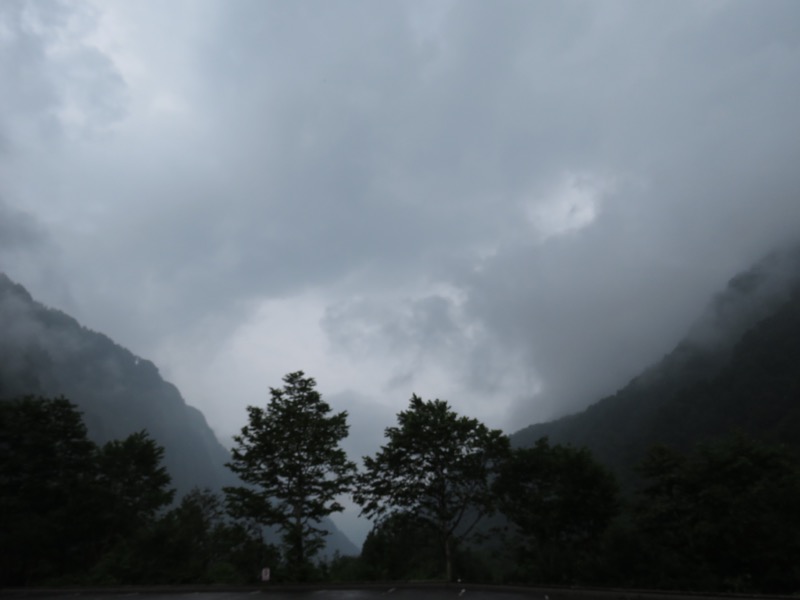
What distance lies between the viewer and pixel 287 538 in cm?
2775

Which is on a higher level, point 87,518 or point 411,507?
point 87,518

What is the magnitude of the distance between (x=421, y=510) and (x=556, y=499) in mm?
8736

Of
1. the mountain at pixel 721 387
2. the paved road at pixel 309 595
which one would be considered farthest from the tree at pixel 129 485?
the mountain at pixel 721 387

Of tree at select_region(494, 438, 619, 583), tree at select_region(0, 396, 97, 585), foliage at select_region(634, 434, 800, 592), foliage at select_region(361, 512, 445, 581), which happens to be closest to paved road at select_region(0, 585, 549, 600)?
foliage at select_region(361, 512, 445, 581)

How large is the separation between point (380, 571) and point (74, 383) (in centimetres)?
14711

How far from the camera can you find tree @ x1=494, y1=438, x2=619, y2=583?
1264 inches

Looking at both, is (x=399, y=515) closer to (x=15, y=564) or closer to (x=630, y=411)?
(x=15, y=564)

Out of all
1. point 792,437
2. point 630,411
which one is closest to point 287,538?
point 792,437

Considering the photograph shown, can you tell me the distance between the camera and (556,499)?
33062 millimetres

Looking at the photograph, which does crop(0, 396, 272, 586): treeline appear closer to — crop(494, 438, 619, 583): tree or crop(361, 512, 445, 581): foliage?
crop(361, 512, 445, 581): foliage

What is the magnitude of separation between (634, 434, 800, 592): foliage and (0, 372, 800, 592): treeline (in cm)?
7

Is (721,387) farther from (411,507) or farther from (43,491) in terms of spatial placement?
(43,491)

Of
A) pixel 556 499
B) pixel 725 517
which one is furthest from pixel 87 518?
pixel 725 517

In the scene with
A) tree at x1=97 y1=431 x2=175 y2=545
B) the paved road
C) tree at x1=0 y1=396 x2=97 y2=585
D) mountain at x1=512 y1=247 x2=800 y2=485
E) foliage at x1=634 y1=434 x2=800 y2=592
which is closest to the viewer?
the paved road
